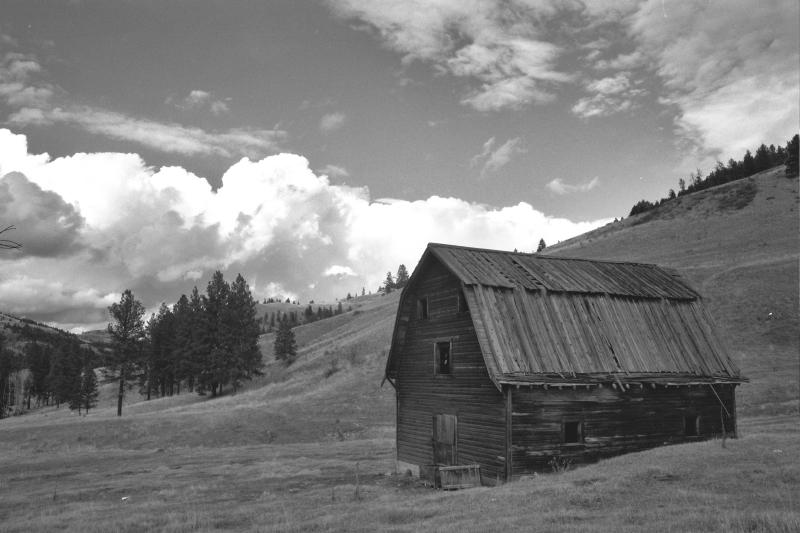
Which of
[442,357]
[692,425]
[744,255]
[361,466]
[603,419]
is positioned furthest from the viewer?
[744,255]

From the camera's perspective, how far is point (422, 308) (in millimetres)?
27594

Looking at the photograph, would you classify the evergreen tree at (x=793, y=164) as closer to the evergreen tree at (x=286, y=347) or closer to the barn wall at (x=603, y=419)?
the evergreen tree at (x=286, y=347)

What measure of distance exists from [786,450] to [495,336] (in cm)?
1078

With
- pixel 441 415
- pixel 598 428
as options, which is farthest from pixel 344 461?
pixel 598 428

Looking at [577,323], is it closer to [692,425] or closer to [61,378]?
[692,425]

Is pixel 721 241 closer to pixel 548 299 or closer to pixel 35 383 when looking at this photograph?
pixel 548 299

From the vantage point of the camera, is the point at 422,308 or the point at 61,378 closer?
the point at 422,308

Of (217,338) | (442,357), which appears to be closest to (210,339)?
(217,338)

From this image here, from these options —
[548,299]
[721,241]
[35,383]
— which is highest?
[721,241]

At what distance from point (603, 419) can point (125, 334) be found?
51759mm

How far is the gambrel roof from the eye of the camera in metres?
22.4

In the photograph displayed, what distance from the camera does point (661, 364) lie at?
81.0 feet

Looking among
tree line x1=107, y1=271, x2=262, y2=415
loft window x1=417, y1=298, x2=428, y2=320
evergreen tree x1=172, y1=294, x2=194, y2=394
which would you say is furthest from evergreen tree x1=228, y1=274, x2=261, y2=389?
loft window x1=417, y1=298, x2=428, y2=320

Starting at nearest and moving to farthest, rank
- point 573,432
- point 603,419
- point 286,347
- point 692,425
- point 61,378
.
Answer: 1. point 573,432
2. point 603,419
3. point 692,425
4. point 286,347
5. point 61,378
